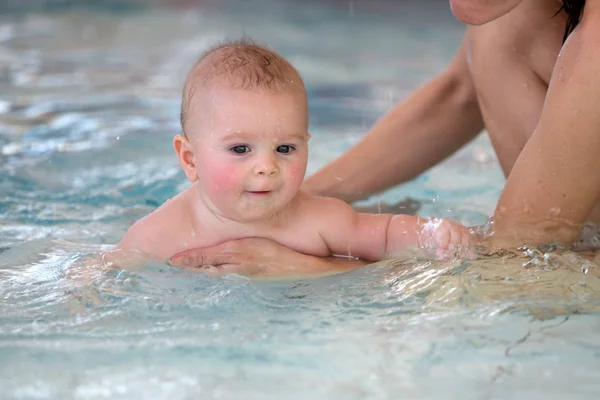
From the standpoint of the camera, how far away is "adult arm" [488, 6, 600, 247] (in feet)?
6.18

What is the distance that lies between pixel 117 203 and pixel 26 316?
98cm

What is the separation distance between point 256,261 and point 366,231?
0.27 m

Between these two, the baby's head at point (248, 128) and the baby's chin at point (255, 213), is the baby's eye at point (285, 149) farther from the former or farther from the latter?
the baby's chin at point (255, 213)

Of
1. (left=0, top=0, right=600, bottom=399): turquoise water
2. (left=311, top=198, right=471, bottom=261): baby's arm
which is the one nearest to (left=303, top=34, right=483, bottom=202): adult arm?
(left=0, top=0, right=600, bottom=399): turquoise water

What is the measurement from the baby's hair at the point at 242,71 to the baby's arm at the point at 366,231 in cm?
31

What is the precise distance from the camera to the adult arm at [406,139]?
264 cm

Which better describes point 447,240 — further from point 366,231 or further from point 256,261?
point 256,261

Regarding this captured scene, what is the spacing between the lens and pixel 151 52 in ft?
18.8

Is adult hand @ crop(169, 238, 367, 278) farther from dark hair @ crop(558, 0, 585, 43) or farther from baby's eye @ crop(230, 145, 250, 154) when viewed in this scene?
dark hair @ crop(558, 0, 585, 43)

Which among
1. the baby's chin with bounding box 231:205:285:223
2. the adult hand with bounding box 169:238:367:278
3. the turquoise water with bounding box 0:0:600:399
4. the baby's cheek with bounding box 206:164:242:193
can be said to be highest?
the baby's cheek with bounding box 206:164:242:193

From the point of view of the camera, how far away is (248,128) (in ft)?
6.11

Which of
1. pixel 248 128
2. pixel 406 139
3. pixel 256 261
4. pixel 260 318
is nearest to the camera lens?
pixel 260 318

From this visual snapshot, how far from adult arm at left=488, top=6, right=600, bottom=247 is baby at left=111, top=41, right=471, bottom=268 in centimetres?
13

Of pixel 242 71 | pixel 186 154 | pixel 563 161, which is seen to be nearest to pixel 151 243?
pixel 186 154
